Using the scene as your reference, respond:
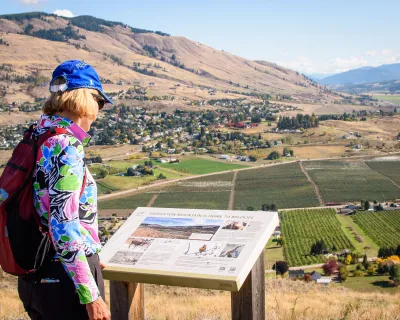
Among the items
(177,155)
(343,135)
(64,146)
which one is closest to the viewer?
(64,146)

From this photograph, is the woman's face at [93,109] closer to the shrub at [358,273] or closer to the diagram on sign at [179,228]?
the diagram on sign at [179,228]

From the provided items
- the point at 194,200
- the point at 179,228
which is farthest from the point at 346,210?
the point at 179,228

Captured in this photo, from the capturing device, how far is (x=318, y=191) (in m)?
39.9

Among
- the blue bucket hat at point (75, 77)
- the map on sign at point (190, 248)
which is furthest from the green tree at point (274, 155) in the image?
the blue bucket hat at point (75, 77)

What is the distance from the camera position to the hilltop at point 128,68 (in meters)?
105

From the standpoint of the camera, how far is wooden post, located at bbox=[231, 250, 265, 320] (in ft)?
9.46

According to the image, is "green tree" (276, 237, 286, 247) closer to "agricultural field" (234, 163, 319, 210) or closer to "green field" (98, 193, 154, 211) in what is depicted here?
"agricultural field" (234, 163, 319, 210)

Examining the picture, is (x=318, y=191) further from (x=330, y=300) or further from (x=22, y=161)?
(x=22, y=161)

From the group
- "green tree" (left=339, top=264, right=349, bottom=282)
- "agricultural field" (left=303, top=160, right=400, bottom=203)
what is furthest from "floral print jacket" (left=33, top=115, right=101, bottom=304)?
"agricultural field" (left=303, top=160, right=400, bottom=203)

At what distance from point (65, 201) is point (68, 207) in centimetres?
3

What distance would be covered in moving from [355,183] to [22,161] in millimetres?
42005

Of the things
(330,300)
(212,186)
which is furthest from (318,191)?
(330,300)

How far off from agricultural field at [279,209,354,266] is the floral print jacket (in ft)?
71.8

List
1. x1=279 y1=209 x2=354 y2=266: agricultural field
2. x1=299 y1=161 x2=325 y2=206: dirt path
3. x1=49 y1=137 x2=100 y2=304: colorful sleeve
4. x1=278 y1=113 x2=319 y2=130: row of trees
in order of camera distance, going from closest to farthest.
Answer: x1=49 y1=137 x2=100 y2=304: colorful sleeve
x1=279 y1=209 x2=354 y2=266: agricultural field
x1=299 y1=161 x2=325 y2=206: dirt path
x1=278 y1=113 x2=319 y2=130: row of trees
